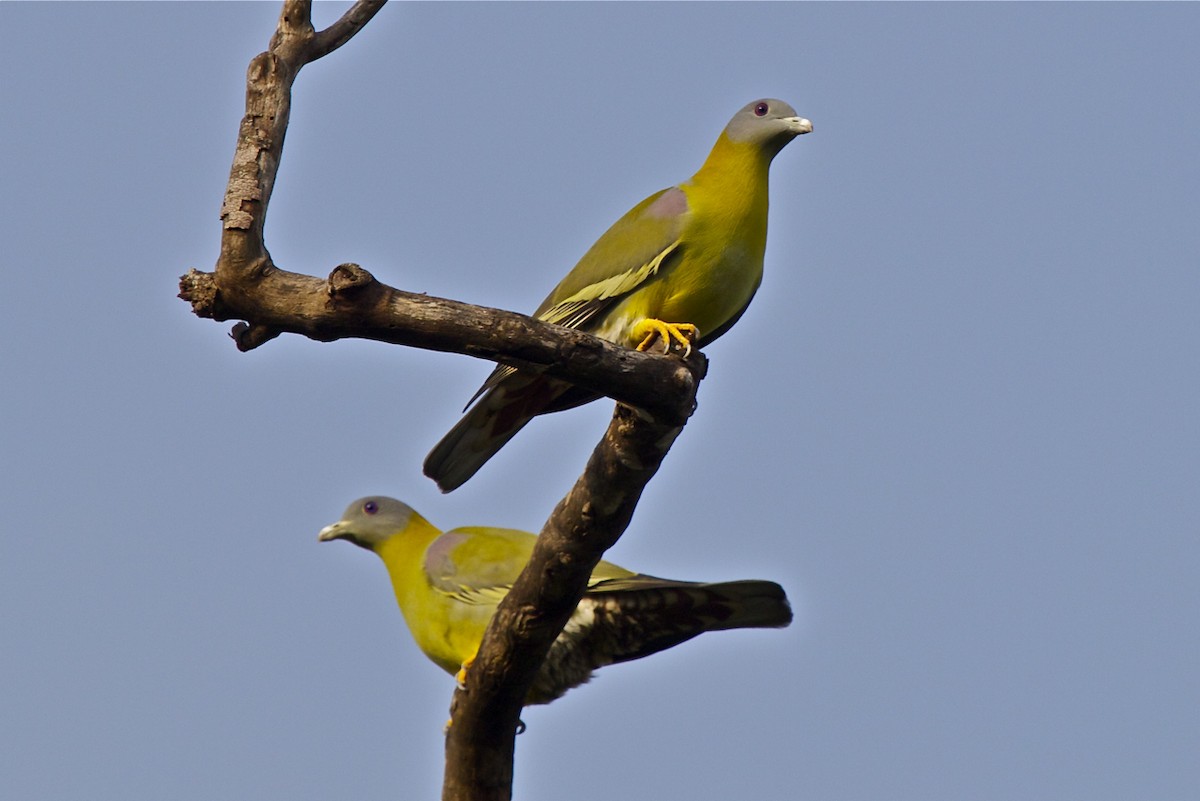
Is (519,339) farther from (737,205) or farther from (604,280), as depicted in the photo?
(737,205)

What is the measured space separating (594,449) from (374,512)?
A: 11.5 feet

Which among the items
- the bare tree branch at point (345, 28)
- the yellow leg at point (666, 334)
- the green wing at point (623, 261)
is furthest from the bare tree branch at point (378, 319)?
the green wing at point (623, 261)

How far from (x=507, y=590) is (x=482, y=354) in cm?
286

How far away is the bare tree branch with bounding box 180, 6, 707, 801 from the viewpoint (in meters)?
3.72

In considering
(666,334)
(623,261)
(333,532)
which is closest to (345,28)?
(623,261)

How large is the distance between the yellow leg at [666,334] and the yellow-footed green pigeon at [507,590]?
111 cm

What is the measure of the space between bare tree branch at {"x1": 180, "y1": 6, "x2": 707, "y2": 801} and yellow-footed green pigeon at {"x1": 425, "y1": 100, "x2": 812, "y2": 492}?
0.46 metres

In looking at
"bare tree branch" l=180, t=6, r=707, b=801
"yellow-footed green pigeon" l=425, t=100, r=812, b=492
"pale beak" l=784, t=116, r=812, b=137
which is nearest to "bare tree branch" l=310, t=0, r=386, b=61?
"bare tree branch" l=180, t=6, r=707, b=801

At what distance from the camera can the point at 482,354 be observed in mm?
3818

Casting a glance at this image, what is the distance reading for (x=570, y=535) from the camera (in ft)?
15.0

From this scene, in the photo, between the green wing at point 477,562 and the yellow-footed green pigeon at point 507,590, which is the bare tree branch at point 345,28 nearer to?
the yellow-footed green pigeon at point 507,590

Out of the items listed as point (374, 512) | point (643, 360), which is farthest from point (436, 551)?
point (643, 360)

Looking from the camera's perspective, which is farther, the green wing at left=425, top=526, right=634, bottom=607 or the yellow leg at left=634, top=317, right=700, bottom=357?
the green wing at left=425, top=526, right=634, bottom=607

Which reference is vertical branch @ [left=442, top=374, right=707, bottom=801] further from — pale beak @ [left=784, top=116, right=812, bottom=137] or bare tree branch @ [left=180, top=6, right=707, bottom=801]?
pale beak @ [left=784, top=116, right=812, bottom=137]
